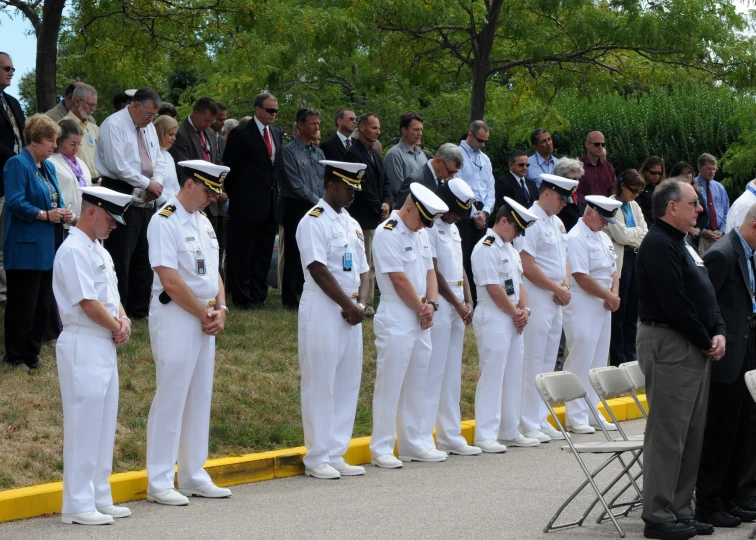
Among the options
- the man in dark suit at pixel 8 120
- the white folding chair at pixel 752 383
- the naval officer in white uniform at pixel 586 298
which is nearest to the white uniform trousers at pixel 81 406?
the white folding chair at pixel 752 383

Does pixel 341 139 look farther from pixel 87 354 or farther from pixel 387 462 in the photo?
pixel 87 354

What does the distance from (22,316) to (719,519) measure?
5.72m

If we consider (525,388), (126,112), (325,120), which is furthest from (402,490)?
(325,120)

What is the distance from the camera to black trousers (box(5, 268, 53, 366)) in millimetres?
10211

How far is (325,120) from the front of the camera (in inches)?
954

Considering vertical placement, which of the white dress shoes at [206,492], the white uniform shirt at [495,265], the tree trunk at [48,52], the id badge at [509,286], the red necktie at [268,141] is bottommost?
the white dress shoes at [206,492]

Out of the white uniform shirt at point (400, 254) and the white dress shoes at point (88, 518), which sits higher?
the white uniform shirt at point (400, 254)

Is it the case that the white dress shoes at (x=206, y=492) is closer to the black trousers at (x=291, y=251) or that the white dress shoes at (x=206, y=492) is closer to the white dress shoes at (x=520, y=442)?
the white dress shoes at (x=520, y=442)

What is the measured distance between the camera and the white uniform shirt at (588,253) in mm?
11750

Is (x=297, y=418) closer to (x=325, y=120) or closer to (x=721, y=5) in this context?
(x=721, y=5)

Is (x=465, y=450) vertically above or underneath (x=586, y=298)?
underneath

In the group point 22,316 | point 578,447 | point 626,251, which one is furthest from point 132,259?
point 578,447

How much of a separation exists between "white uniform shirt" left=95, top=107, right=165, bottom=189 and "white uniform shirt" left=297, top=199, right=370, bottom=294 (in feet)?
10.3

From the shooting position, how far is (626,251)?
45.5 feet
